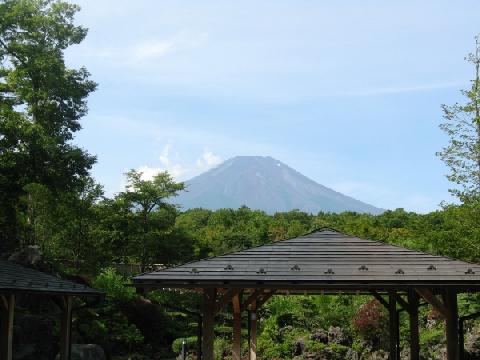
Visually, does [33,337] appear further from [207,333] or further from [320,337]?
A: [320,337]

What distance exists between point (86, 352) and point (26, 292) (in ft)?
22.3

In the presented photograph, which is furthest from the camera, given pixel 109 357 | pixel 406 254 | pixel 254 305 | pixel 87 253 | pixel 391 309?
pixel 87 253

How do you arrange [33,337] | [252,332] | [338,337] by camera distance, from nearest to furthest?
[252,332] < [33,337] < [338,337]

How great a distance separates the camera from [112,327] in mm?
18891

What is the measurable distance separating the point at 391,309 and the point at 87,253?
13980mm

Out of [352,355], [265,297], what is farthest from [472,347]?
[265,297]

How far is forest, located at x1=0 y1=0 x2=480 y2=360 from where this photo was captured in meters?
17.2

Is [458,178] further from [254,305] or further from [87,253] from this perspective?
[87,253]

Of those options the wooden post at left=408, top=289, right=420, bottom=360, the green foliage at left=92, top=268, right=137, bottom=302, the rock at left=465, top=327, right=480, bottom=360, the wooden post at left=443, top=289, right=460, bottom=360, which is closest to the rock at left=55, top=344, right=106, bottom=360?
the green foliage at left=92, top=268, right=137, bottom=302

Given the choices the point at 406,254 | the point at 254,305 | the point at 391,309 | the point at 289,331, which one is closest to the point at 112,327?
the point at 289,331

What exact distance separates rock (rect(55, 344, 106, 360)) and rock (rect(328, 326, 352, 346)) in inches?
282

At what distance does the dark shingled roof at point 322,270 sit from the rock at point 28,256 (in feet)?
31.3

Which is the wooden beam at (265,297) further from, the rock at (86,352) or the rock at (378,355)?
the rock at (378,355)

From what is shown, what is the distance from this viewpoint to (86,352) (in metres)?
15.3
